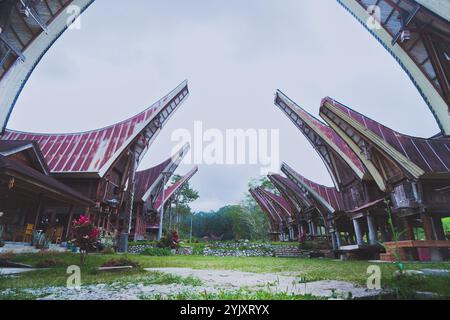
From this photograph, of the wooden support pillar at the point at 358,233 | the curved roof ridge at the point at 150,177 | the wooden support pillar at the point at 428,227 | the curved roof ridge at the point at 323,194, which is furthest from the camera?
the curved roof ridge at the point at 150,177

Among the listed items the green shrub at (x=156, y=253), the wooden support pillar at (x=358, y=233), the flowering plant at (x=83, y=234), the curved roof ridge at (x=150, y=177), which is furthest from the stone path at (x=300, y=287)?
the curved roof ridge at (x=150, y=177)

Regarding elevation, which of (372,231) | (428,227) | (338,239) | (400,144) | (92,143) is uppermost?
(92,143)

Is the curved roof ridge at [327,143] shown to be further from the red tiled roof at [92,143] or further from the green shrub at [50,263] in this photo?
the green shrub at [50,263]

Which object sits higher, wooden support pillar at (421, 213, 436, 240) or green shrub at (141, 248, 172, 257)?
wooden support pillar at (421, 213, 436, 240)

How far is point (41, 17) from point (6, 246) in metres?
7.67

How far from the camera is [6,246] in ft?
27.7

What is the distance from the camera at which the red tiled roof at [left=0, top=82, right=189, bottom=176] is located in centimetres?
1672

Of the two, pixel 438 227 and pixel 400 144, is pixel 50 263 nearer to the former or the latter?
pixel 438 227

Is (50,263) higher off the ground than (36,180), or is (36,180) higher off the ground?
(36,180)

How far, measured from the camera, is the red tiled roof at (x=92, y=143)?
54.9ft

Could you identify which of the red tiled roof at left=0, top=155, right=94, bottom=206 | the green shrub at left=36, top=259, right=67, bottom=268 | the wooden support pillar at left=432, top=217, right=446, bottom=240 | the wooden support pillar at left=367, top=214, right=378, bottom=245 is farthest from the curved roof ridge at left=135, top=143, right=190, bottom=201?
the wooden support pillar at left=432, top=217, right=446, bottom=240

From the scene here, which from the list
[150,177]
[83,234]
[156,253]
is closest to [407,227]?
[156,253]

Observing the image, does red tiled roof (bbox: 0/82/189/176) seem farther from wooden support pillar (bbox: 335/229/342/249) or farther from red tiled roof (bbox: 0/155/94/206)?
wooden support pillar (bbox: 335/229/342/249)

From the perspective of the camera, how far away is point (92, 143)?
748 inches
